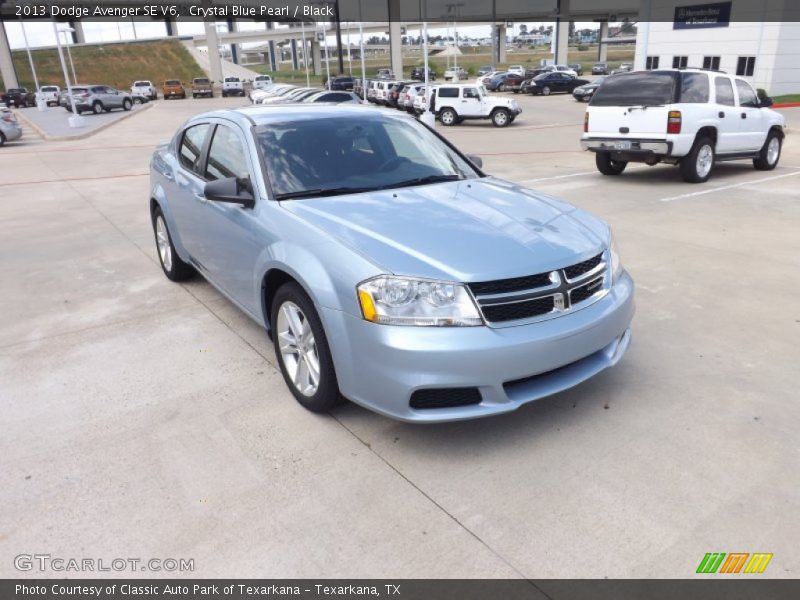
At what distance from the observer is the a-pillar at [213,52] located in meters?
73.8

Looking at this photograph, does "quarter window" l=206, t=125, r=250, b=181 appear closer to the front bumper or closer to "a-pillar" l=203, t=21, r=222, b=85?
the front bumper

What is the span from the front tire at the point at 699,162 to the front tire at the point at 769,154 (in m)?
1.75

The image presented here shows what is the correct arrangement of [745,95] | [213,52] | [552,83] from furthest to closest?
[213,52] < [552,83] < [745,95]

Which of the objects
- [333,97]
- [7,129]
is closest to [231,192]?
[7,129]

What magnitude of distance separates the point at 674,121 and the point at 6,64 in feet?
249

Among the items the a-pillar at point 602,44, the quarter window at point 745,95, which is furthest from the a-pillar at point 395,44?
the quarter window at point 745,95

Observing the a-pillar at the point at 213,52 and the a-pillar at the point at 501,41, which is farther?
the a-pillar at the point at 501,41

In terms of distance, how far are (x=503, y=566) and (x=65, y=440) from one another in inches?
97.4

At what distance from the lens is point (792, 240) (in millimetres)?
6930

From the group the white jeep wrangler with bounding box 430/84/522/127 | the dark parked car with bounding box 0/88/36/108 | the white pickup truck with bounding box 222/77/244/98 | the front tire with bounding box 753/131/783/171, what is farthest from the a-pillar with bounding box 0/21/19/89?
the front tire with bounding box 753/131/783/171

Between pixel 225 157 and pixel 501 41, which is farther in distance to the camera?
pixel 501 41

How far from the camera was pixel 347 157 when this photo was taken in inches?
166

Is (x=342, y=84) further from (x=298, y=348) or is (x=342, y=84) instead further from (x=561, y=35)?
(x=298, y=348)

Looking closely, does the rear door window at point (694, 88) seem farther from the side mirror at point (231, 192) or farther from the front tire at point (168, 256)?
the side mirror at point (231, 192)
